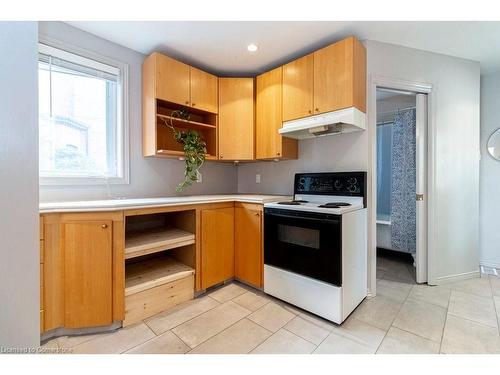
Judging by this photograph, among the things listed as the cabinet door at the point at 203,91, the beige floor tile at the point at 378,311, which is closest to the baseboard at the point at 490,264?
the beige floor tile at the point at 378,311

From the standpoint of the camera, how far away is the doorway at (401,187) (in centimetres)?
224

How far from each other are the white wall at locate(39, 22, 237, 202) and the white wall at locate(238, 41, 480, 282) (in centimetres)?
140

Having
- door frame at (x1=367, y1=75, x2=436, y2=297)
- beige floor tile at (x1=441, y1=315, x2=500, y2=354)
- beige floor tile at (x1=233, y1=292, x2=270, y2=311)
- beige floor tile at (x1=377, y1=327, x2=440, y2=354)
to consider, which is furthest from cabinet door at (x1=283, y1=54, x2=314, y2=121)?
beige floor tile at (x1=441, y1=315, x2=500, y2=354)

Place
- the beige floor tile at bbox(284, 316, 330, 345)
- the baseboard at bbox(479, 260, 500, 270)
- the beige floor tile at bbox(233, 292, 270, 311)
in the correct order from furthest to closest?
the baseboard at bbox(479, 260, 500, 270)
the beige floor tile at bbox(233, 292, 270, 311)
the beige floor tile at bbox(284, 316, 330, 345)

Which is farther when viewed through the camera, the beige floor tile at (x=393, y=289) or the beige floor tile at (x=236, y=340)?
the beige floor tile at (x=393, y=289)

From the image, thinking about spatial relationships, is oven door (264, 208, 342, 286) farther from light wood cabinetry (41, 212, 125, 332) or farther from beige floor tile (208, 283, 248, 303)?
light wood cabinetry (41, 212, 125, 332)

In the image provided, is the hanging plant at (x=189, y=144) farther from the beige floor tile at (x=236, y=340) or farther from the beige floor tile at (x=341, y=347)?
the beige floor tile at (x=341, y=347)

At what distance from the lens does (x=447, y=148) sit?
2.24 meters

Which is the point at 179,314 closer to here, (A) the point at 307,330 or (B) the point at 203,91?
(A) the point at 307,330

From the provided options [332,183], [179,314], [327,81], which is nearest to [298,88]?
[327,81]

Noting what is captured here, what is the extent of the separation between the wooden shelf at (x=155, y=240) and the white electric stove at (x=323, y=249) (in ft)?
2.42

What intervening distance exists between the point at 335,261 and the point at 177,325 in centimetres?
123

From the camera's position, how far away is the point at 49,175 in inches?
68.0

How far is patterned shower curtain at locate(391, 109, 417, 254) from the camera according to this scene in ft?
8.80
